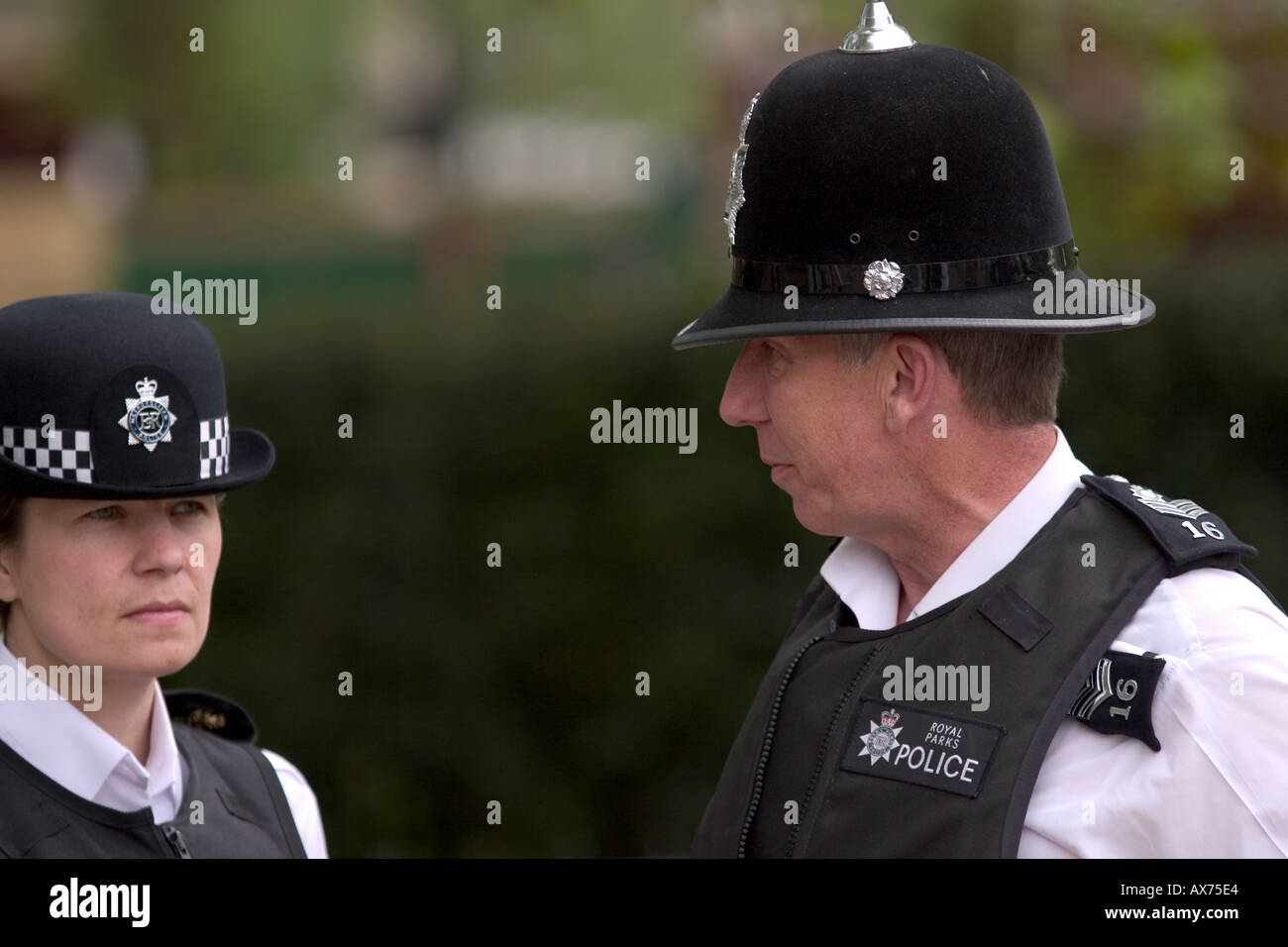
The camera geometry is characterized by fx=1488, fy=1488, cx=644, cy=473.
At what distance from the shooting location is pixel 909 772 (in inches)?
96.0

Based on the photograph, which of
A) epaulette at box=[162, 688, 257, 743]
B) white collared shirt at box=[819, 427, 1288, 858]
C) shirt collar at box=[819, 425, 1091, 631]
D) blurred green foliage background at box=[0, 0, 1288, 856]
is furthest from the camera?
blurred green foliage background at box=[0, 0, 1288, 856]

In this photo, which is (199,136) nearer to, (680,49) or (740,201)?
(680,49)

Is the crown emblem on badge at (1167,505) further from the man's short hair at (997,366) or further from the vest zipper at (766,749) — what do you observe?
the vest zipper at (766,749)

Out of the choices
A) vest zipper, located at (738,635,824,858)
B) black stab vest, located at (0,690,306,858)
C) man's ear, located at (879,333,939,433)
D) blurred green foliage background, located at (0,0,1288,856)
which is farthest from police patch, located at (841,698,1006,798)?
blurred green foliage background, located at (0,0,1288,856)

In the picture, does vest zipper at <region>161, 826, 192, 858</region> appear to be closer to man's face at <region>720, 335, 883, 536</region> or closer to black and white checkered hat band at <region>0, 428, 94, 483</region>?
black and white checkered hat band at <region>0, 428, 94, 483</region>

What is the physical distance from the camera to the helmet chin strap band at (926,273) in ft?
8.21

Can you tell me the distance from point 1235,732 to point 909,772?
0.51 meters

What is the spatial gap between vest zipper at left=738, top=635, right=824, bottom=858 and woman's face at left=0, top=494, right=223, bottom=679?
3.36 ft

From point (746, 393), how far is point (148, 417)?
105cm

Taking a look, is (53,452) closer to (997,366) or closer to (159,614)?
(159,614)

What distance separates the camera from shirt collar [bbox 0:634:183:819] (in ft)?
8.32

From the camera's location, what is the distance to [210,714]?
3.06 m

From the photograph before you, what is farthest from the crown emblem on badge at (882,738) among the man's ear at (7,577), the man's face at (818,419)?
the man's ear at (7,577)

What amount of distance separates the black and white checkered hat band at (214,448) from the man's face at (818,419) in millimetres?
905
